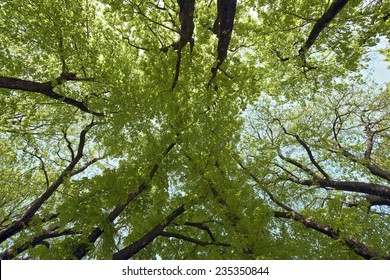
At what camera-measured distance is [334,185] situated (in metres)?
9.89

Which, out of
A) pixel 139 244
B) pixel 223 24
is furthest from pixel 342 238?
pixel 223 24

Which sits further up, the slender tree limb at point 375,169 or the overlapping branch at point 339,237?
the slender tree limb at point 375,169

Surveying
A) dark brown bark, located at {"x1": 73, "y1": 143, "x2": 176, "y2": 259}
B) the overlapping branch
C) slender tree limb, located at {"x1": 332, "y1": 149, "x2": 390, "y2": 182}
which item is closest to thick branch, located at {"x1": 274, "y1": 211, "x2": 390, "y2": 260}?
the overlapping branch

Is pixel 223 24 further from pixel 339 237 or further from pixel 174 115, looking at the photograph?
pixel 339 237

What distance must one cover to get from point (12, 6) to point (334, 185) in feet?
38.1

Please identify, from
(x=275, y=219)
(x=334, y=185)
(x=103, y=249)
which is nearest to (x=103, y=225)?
(x=103, y=249)

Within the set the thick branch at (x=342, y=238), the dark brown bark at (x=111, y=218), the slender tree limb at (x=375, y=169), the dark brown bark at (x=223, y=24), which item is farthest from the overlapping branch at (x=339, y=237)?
the dark brown bark at (x=223, y=24)

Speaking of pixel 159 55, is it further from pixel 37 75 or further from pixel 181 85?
pixel 37 75

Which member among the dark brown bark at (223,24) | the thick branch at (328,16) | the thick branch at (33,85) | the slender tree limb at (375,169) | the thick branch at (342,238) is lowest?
the thick branch at (342,238)

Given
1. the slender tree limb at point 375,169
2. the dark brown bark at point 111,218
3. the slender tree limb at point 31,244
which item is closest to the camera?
the dark brown bark at point 111,218

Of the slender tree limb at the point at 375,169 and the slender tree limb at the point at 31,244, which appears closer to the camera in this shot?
the slender tree limb at the point at 31,244

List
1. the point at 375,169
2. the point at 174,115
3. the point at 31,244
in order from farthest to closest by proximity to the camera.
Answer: the point at 375,169 < the point at 31,244 < the point at 174,115

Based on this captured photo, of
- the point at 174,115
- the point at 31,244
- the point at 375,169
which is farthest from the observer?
the point at 375,169

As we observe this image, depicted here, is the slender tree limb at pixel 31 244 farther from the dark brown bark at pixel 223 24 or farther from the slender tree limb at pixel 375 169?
the slender tree limb at pixel 375 169
